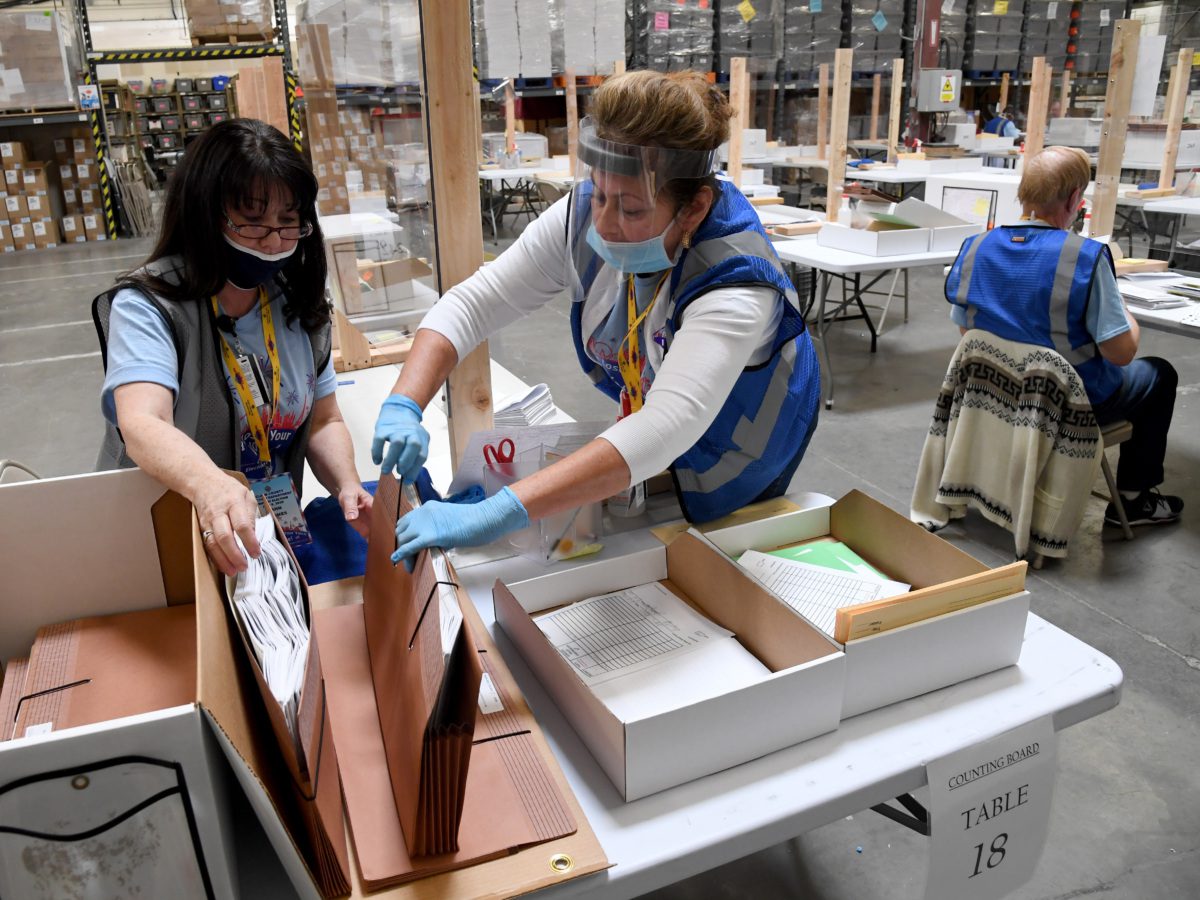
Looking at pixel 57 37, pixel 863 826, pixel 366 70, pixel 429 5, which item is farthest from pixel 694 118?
pixel 57 37

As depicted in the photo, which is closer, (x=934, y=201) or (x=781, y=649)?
(x=781, y=649)

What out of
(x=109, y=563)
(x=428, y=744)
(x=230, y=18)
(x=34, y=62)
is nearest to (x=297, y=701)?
(x=428, y=744)

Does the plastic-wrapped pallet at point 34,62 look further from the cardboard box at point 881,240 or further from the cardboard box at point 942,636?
the cardboard box at point 942,636

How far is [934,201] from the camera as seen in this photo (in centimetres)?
574

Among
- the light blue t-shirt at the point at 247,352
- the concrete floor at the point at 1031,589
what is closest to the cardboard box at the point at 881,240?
the concrete floor at the point at 1031,589

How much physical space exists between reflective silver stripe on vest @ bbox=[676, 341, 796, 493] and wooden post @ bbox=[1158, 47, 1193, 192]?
15.9 ft

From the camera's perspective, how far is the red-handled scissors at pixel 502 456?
54.4 inches

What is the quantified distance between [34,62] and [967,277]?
9.48m

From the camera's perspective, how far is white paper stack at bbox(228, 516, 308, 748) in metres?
0.80

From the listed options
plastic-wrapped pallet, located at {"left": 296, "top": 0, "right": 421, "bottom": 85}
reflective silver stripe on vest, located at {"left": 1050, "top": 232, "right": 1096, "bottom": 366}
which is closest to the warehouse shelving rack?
plastic-wrapped pallet, located at {"left": 296, "top": 0, "right": 421, "bottom": 85}

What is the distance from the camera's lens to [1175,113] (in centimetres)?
532

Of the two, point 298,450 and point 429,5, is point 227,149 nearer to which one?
point 429,5

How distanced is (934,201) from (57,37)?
27.5ft

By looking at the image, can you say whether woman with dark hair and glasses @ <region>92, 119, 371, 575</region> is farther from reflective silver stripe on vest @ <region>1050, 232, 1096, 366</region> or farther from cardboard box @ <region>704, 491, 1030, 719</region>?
reflective silver stripe on vest @ <region>1050, 232, 1096, 366</region>
